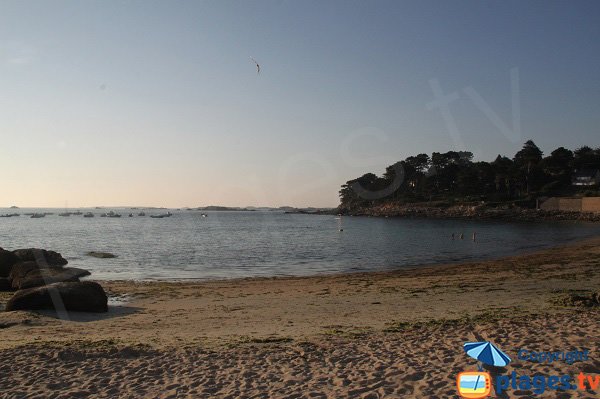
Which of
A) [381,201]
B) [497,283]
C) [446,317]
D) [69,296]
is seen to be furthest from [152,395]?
[381,201]

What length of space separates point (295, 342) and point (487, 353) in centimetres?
429

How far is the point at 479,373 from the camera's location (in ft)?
24.7

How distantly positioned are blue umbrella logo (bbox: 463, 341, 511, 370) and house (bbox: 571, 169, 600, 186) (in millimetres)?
124847

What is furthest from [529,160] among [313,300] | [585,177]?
[313,300]

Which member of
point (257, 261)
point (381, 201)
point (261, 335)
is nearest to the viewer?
point (261, 335)

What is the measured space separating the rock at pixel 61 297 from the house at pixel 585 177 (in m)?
126

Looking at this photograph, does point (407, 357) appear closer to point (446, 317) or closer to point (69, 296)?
point (446, 317)

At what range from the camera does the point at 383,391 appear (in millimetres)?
6957

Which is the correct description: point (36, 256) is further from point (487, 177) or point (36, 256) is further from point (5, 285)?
point (487, 177)

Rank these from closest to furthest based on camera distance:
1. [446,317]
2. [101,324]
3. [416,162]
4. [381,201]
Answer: [446,317] < [101,324] < [416,162] < [381,201]

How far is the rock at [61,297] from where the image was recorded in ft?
50.6

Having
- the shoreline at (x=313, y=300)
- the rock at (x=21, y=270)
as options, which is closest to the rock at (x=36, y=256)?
the rock at (x=21, y=270)

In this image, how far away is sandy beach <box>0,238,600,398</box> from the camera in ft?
24.4

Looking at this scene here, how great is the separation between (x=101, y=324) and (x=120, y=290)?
29.0 ft
